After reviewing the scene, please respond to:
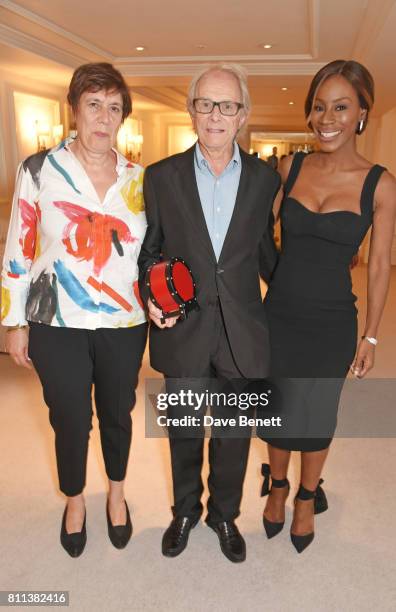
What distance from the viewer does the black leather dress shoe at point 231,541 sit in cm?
192

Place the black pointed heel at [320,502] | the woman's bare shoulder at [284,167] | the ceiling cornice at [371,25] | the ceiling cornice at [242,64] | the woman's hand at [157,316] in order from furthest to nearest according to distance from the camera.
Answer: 1. the ceiling cornice at [242,64]
2. the ceiling cornice at [371,25]
3. the black pointed heel at [320,502]
4. the woman's bare shoulder at [284,167]
5. the woman's hand at [157,316]

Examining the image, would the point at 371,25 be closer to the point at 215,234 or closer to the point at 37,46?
the point at 37,46

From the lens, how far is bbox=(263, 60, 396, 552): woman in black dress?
1.67 metres

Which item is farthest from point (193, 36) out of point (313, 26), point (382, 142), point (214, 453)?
point (382, 142)

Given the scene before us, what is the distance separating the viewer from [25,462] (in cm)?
257

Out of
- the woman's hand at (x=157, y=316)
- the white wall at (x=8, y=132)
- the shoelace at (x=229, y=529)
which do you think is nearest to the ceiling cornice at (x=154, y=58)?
the white wall at (x=8, y=132)

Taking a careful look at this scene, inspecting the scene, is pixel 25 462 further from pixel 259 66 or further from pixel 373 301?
pixel 259 66

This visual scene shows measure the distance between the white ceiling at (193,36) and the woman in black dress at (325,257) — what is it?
99.4 inches

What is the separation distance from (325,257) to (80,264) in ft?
2.79

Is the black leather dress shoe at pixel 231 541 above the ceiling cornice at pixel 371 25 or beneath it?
beneath

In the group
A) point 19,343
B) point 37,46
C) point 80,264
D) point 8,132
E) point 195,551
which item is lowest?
point 195,551

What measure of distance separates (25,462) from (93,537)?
2.42 feet

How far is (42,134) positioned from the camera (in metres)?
6.50

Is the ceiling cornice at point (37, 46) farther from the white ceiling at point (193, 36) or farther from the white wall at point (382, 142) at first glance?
the white wall at point (382, 142)
